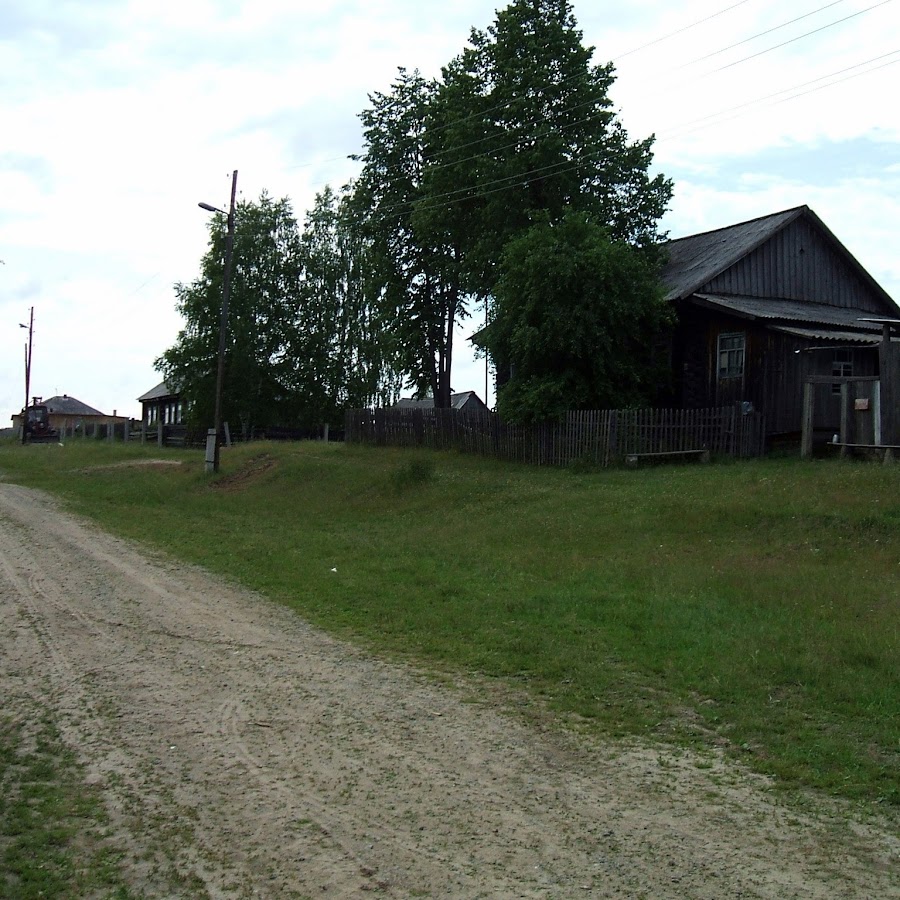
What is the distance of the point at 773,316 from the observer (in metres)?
26.4

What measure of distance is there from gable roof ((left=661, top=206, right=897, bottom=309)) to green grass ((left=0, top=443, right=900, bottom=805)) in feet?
28.4

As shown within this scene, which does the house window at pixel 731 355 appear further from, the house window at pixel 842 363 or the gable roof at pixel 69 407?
the gable roof at pixel 69 407

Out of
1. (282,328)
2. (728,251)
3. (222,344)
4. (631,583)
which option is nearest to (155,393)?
(282,328)

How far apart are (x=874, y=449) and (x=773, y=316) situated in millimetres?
6448

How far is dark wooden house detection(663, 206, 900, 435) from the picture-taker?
26.3 metres

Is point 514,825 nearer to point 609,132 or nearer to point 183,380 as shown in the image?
point 609,132

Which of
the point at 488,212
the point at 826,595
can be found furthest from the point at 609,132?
the point at 826,595

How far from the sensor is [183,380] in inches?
2156

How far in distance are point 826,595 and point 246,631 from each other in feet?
20.9

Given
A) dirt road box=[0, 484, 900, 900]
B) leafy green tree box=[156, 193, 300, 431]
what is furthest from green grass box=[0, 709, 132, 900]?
leafy green tree box=[156, 193, 300, 431]

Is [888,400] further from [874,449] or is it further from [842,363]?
[842,363]

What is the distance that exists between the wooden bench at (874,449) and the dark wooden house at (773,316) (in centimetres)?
334

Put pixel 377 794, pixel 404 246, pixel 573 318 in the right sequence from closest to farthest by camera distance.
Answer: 1. pixel 377 794
2. pixel 573 318
3. pixel 404 246

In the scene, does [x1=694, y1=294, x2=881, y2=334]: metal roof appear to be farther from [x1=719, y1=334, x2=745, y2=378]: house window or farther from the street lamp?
the street lamp
